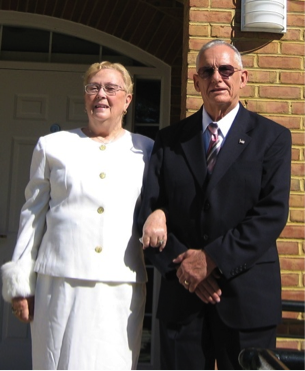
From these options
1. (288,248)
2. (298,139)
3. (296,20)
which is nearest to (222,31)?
(296,20)

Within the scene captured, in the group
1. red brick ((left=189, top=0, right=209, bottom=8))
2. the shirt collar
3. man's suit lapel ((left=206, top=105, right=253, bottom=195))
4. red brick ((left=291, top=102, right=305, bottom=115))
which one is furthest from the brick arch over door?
man's suit lapel ((left=206, top=105, right=253, bottom=195))

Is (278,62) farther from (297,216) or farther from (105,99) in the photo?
(105,99)

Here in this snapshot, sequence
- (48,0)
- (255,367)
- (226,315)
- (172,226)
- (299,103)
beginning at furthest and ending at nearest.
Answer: (48,0) → (299,103) → (172,226) → (226,315) → (255,367)

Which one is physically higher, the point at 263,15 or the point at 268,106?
the point at 263,15

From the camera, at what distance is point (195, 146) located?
2.56 m

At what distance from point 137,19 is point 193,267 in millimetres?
3313

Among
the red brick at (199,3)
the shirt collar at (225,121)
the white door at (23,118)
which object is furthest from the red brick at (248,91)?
the white door at (23,118)

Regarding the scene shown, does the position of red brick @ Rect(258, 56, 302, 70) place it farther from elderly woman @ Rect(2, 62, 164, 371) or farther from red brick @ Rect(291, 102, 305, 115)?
elderly woman @ Rect(2, 62, 164, 371)

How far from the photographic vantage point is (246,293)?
2.36 metres

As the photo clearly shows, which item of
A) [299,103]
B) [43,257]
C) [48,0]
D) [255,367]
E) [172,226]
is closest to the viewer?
[255,367]

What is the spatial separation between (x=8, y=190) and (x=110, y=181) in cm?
272

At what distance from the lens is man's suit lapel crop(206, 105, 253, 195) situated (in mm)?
2426

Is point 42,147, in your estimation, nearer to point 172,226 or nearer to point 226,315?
point 172,226

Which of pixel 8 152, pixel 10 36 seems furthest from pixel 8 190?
pixel 10 36
